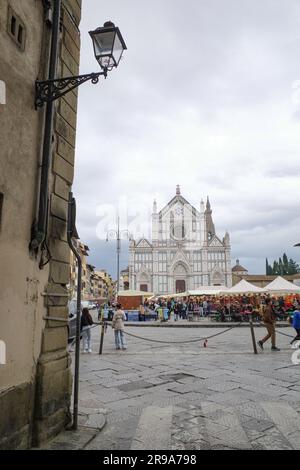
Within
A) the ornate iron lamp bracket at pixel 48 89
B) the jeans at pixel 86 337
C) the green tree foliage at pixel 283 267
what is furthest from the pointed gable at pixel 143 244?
the ornate iron lamp bracket at pixel 48 89

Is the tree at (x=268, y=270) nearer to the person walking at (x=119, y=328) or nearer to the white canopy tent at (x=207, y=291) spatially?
the white canopy tent at (x=207, y=291)

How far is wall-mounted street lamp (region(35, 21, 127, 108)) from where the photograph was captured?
12.7 ft

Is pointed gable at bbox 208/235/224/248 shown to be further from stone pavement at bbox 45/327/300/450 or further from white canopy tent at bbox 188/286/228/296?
stone pavement at bbox 45/327/300/450

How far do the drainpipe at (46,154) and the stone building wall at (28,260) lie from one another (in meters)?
0.07

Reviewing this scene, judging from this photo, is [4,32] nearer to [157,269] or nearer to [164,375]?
[164,375]

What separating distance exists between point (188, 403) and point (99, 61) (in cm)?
468

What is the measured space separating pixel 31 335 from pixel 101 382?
357 cm

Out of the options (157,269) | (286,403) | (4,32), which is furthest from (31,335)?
(157,269)

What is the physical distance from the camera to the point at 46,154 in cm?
391

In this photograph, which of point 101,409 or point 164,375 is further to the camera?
point 164,375

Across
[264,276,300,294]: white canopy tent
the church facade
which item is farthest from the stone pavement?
the church facade

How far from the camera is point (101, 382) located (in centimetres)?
679

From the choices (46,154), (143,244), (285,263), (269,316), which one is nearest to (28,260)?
(46,154)

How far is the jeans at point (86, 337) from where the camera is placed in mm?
10675
